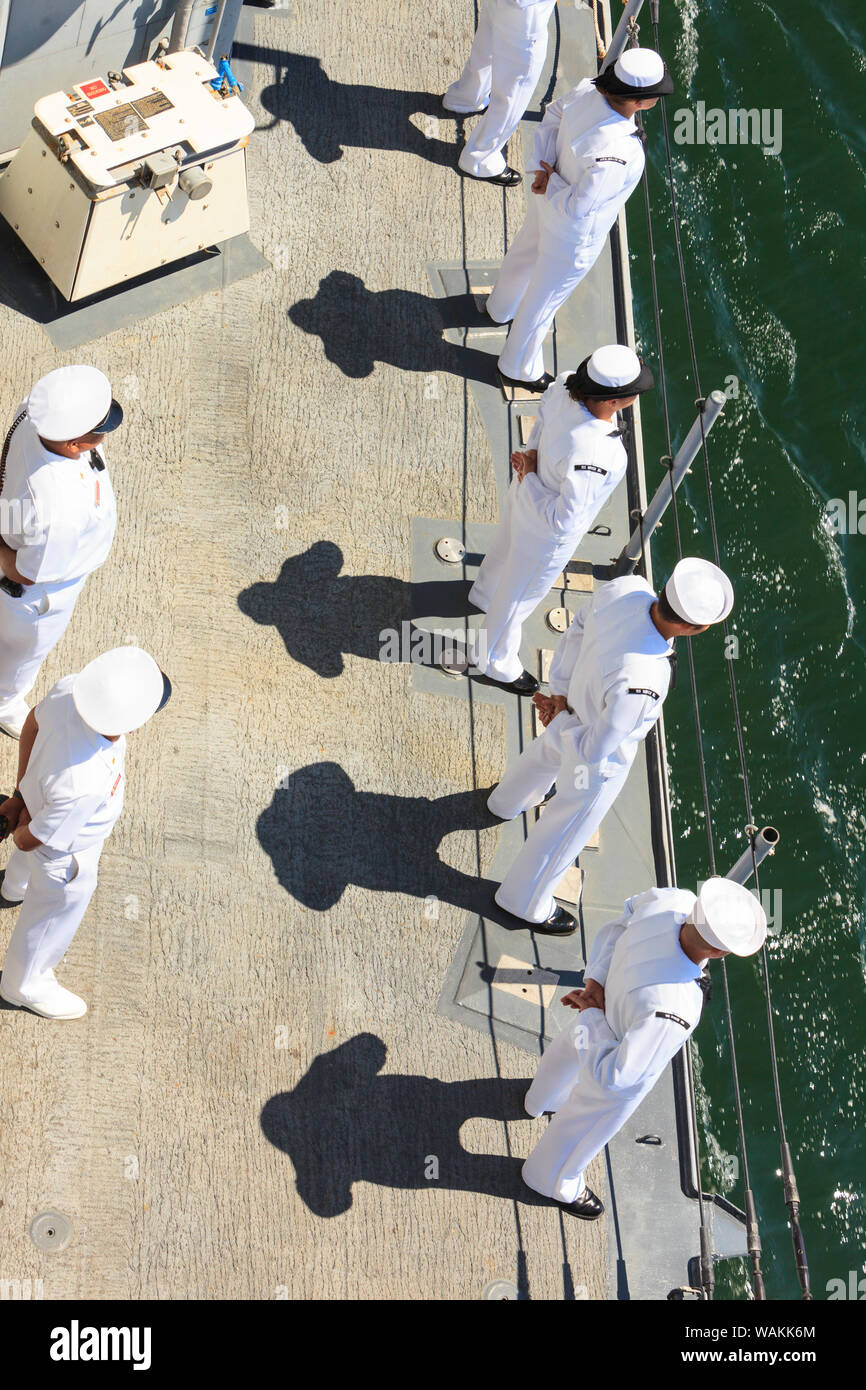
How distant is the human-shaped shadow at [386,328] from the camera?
9734 millimetres

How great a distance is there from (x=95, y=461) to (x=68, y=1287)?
3.66m

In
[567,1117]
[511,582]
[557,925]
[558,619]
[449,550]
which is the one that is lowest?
[567,1117]

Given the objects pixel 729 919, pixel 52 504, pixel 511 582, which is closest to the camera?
pixel 729 919

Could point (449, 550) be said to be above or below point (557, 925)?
above

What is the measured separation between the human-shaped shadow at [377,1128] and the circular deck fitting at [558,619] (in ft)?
9.04

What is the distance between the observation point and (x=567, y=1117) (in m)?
6.86

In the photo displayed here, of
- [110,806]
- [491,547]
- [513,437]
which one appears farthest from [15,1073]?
[513,437]

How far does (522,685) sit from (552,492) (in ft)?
3.95

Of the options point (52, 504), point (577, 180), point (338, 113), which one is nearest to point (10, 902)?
point (52, 504)

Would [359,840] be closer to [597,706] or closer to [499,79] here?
[597,706]

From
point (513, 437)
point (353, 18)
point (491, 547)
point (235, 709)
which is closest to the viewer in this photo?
point (235, 709)

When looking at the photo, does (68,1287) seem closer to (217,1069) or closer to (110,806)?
(217,1069)

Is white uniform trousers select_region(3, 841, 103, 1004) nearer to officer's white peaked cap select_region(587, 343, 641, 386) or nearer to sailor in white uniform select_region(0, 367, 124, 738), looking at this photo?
sailor in white uniform select_region(0, 367, 124, 738)
